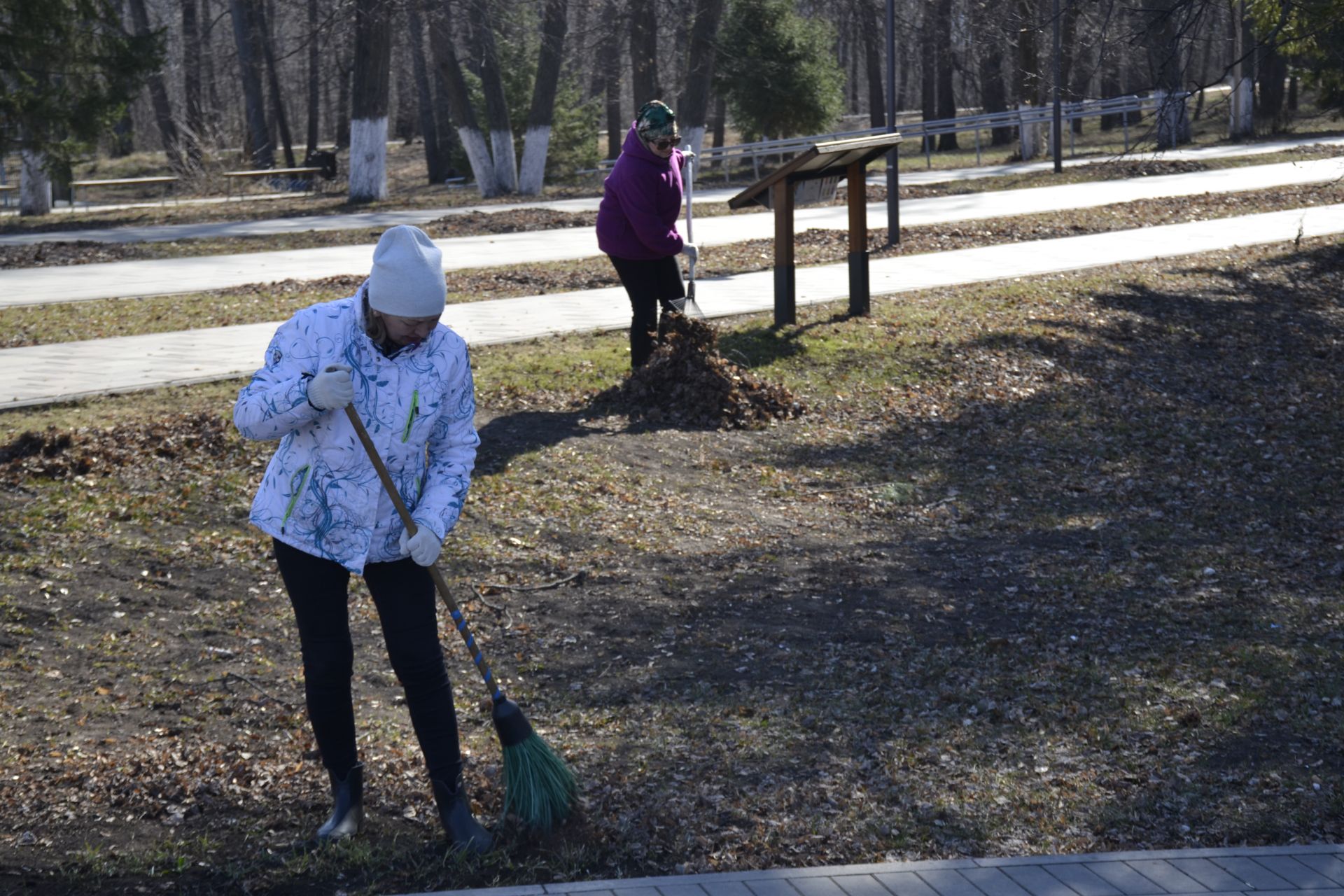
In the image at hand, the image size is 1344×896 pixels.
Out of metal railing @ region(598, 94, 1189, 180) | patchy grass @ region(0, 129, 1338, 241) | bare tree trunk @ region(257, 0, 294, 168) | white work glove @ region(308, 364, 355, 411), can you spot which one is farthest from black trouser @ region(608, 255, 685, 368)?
bare tree trunk @ region(257, 0, 294, 168)

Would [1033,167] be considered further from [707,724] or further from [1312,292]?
[707,724]

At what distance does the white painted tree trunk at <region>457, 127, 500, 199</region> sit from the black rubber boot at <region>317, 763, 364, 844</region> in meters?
23.4

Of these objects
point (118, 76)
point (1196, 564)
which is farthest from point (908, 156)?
point (1196, 564)

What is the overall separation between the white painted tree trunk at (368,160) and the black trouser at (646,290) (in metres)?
17.5

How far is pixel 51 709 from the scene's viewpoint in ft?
15.8

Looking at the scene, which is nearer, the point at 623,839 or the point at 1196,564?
the point at 623,839

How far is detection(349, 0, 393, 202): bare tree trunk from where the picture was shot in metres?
24.2

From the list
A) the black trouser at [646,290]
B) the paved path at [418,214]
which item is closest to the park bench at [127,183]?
the paved path at [418,214]

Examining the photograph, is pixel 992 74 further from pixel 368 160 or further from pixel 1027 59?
pixel 368 160

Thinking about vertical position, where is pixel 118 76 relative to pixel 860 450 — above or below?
above

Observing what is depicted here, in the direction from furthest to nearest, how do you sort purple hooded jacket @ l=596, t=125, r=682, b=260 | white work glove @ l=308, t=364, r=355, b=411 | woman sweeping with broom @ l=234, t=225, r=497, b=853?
purple hooded jacket @ l=596, t=125, r=682, b=260, woman sweeping with broom @ l=234, t=225, r=497, b=853, white work glove @ l=308, t=364, r=355, b=411

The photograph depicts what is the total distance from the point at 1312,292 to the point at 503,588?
31.9 feet

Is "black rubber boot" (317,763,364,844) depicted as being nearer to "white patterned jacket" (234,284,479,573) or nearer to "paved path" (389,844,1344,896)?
"paved path" (389,844,1344,896)

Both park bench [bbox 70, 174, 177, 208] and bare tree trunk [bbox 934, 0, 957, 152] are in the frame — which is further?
bare tree trunk [bbox 934, 0, 957, 152]
